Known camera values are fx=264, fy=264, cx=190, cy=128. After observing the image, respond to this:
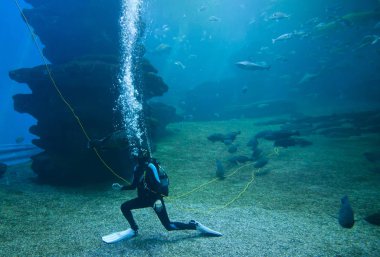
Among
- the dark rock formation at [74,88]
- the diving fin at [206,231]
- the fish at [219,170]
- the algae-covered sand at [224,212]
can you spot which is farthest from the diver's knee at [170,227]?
the dark rock formation at [74,88]

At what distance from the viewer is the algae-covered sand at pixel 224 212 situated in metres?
4.97

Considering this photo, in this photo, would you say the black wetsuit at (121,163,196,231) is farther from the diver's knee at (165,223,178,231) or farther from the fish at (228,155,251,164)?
the fish at (228,155,251,164)

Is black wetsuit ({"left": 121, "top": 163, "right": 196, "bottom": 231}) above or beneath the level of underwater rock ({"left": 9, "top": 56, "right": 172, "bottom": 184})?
beneath

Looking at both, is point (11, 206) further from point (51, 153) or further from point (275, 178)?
point (275, 178)

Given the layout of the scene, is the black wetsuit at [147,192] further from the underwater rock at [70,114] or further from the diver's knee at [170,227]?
the underwater rock at [70,114]

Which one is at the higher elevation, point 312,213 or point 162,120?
point 162,120

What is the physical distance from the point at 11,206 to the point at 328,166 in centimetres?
1076

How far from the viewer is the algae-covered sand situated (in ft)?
16.3

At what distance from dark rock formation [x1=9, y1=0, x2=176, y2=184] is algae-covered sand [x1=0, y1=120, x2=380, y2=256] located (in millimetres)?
1060

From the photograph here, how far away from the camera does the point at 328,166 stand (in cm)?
1036

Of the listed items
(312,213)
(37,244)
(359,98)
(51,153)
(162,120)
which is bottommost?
(37,244)

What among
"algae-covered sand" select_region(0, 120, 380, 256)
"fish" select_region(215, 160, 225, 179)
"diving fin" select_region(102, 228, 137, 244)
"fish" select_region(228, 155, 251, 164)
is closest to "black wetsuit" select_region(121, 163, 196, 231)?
"diving fin" select_region(102, 228, 137, 244)

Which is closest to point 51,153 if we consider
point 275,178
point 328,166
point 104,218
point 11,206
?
point 11,206

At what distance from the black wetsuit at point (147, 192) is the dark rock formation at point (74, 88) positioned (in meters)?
4.75
